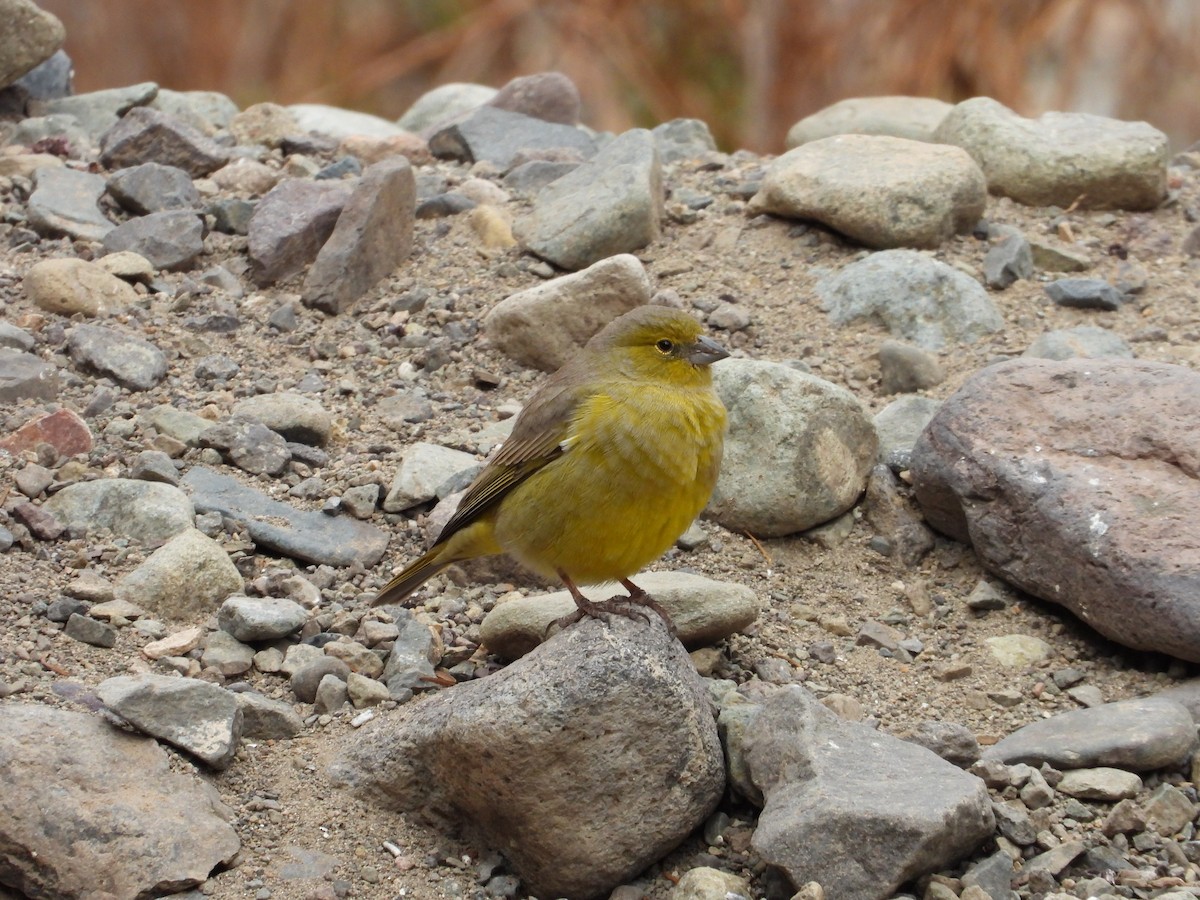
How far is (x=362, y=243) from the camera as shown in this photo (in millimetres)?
6551

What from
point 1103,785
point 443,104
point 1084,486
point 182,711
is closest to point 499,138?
point 443,104

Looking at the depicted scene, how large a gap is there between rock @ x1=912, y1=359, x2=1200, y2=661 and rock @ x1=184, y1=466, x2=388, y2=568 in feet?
6.30

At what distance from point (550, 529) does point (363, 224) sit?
2.46 meters

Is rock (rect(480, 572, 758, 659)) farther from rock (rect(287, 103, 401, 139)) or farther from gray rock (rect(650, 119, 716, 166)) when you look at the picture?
rock (rect(287, 103, 401, 139))

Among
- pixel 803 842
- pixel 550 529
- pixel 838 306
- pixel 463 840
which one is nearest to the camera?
pixel 803 842

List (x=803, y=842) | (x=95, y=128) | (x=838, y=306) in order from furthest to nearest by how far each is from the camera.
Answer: (x=95, y=128), (x=838, y=306), (x=803, y=842)

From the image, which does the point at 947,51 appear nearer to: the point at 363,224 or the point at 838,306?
the point at 838,306

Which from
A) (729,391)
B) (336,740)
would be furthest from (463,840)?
(729,391)

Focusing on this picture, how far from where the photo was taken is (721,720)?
4395 millimetres

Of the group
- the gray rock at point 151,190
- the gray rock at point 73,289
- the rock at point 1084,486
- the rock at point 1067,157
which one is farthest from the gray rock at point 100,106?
the rock at point 1084,486

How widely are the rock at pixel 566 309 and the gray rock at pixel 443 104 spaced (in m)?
3.51

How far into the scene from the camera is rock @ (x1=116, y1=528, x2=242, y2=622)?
478 centimetres

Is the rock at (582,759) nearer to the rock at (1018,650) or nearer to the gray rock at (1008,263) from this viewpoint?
the rock at (1018,650)

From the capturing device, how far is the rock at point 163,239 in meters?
6.71
